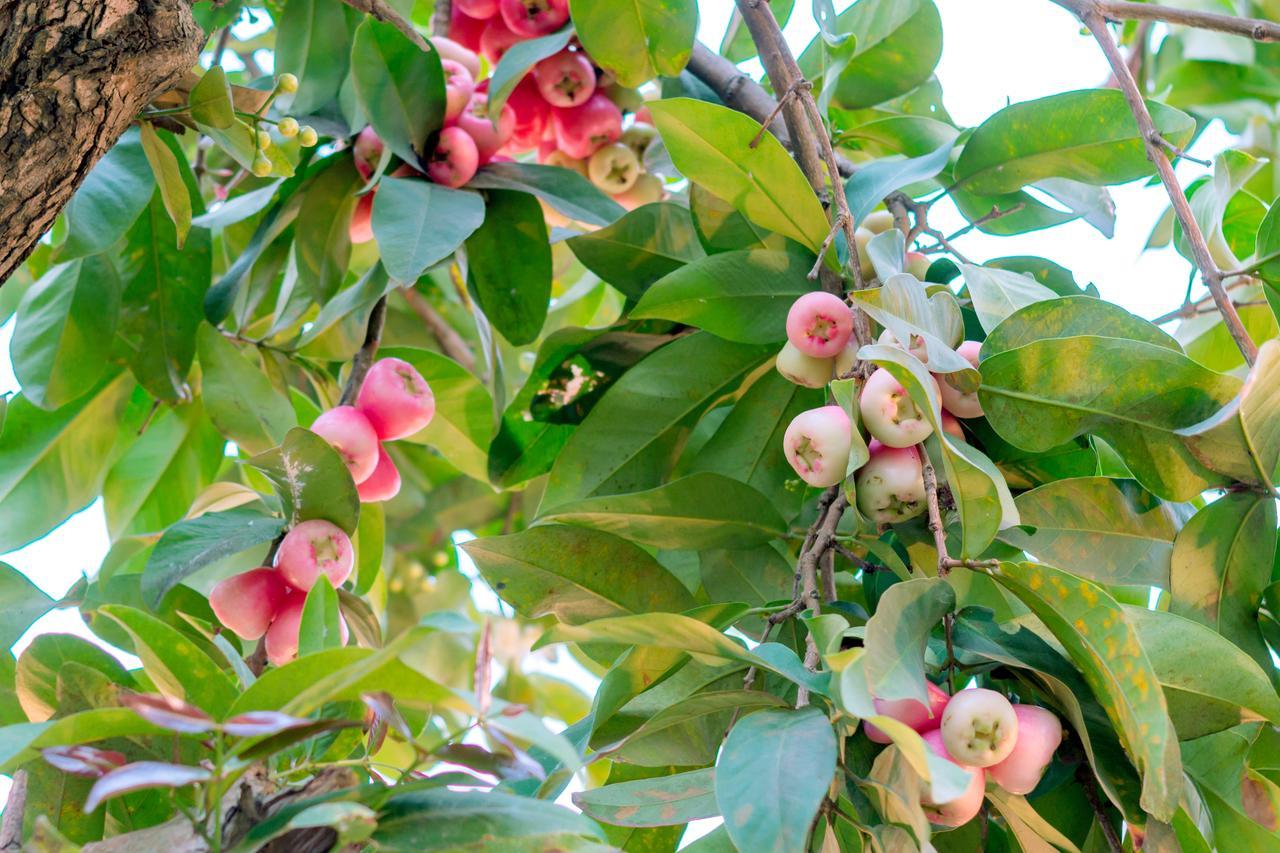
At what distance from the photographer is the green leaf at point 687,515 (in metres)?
0.83

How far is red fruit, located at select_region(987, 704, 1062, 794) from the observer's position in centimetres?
67

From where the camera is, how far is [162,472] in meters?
1.32

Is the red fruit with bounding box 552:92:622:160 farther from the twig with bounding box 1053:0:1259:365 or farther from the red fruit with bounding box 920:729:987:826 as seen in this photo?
the red fruit with bounding box 920:729:987:826

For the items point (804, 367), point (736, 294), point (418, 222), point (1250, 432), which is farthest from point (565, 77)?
point (1250, 432)

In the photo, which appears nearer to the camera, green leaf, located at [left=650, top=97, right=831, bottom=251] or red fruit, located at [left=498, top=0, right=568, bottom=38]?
green leaf, located at [left=650, top=97, right=831, bottom=251]

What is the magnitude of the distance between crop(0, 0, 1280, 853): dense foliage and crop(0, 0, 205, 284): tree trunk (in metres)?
0.17

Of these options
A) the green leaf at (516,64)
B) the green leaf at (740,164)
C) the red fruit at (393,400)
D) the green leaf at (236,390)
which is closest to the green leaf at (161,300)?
the green leaf at (236,390)

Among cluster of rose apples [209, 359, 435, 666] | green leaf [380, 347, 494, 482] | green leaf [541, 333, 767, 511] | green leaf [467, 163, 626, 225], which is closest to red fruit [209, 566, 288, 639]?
cluster of rose apples [209, 359, 435, 666]

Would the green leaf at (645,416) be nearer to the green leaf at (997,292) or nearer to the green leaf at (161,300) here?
the green leaf at (997,292)

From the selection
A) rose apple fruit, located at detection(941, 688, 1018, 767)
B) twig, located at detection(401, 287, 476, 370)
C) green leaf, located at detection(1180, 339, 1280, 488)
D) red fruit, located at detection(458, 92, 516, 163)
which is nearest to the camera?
rose apple fruit, located at detection(941, 688, 1018, 767)

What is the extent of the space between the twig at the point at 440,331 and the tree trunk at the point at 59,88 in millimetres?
988

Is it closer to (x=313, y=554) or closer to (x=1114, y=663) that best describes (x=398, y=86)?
(x=313, y=554)

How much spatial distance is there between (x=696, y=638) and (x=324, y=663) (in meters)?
0.20

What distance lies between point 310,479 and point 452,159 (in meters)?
0.37
